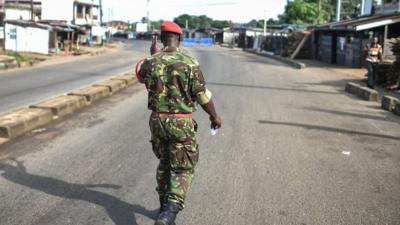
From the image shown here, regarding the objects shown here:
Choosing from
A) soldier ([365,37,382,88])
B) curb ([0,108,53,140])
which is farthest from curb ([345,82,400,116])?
curb ([0,108,53,140])

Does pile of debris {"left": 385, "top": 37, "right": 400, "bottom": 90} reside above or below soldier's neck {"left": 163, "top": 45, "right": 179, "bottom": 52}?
below

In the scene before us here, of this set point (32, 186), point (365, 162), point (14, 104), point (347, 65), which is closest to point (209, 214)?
point (32, 186)

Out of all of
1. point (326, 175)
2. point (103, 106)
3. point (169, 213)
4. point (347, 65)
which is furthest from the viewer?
point (347, 65)

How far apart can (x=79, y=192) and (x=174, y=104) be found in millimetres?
1965

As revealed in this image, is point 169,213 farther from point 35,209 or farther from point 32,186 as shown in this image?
point 32,186

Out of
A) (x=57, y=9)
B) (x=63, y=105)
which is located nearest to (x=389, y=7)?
(x=63, y=105)

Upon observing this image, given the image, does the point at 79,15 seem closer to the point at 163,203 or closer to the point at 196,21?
the point at 163,203

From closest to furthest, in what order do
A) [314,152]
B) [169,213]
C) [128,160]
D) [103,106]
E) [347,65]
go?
[169,213]
[128,160]
[314,152]
[103,106]
[347,65]

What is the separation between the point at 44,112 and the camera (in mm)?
9633

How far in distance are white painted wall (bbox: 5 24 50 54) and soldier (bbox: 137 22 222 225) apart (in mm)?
36419

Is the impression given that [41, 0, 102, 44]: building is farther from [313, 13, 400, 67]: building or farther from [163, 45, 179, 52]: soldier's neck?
[163, 45, 179, 52]: soldier's neck

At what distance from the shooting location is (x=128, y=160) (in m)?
6.99

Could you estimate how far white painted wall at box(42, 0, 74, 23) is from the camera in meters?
59.2

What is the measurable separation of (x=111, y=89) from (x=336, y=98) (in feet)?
21.1
